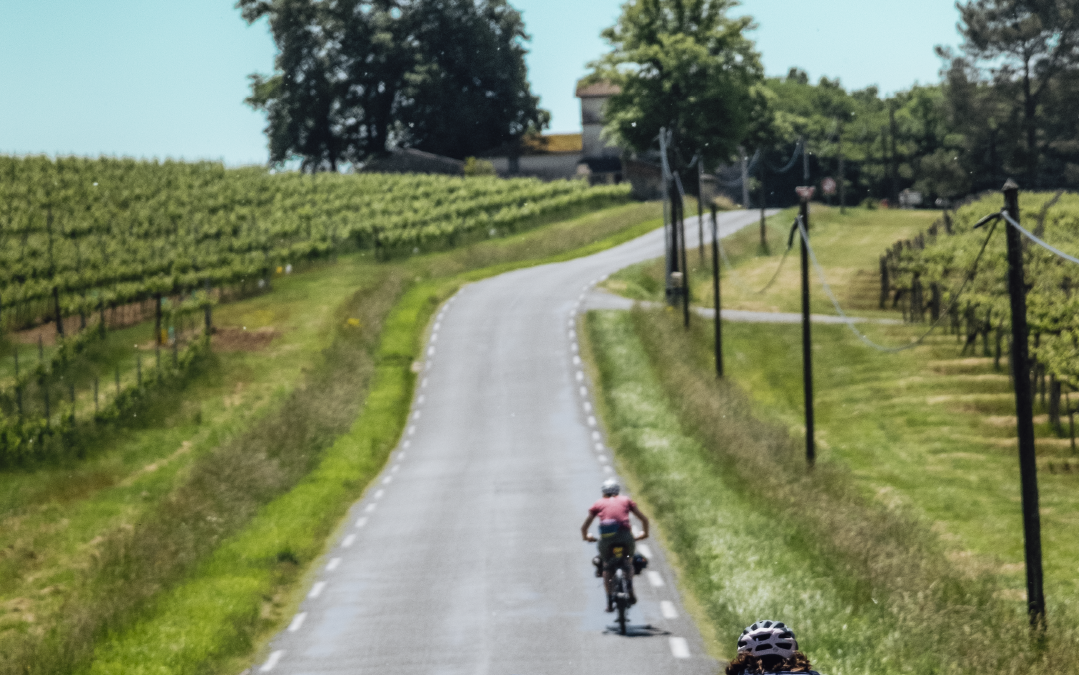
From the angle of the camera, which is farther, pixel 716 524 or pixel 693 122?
pixel 693 122

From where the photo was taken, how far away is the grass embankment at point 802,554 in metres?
15.5

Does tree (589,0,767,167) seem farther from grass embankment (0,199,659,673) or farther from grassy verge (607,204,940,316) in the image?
grass embankment (0,199,659,673)

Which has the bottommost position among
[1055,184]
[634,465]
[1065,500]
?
[1065,500]

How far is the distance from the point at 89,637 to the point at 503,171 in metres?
104

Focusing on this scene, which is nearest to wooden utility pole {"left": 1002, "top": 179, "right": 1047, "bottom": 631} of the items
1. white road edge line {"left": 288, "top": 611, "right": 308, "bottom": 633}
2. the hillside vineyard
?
white road edge line {"left": 288, "top": 611, "right": 308, "bottom": 633}

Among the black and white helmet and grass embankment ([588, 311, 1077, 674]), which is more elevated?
the black and white helmet

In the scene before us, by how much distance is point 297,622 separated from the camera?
64.2 ft

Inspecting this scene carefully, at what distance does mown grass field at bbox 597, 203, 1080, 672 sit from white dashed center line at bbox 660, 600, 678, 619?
2.50m

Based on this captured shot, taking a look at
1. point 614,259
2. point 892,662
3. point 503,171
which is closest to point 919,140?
point 503,171

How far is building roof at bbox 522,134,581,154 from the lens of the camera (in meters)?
123

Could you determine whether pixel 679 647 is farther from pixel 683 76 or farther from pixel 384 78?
pixel 384 78

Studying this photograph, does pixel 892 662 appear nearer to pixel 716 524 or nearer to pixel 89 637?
pixel 716 524

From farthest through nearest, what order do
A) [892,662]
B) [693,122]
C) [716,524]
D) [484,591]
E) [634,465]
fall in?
[693,122], [634,465], [716,524], [484,591], [892,662]

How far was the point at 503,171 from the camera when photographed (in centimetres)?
12006
